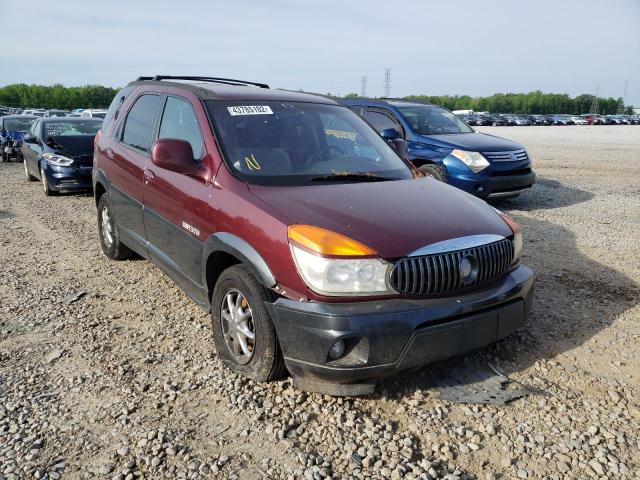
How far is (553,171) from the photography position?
14469 millimetres

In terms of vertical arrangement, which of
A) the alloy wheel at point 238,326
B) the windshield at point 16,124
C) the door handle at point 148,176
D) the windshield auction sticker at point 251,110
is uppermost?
the windshield auction sticker at point 251,110

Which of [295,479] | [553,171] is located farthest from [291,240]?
[553,171]

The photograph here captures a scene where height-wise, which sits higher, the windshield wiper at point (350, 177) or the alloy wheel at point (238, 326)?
the windshield wiper at point (350, 177)

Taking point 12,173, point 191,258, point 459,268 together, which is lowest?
point 12,173

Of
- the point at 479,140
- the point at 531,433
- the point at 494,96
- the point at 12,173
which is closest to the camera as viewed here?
the point at 531,433

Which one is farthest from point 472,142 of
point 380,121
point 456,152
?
point 380,121

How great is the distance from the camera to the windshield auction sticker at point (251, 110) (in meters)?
3.86

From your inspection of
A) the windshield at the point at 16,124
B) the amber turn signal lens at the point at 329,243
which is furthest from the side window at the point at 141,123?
the windshield at the point at 16,124

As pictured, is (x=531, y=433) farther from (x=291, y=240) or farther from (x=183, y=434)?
(x=183, y=434)

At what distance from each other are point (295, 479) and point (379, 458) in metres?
0.44

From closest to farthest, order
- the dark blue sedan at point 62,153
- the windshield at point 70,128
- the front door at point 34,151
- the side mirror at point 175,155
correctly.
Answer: the side mirror at point 175,155 < the dark blue sedan at point 62,153 < the front door at point 34,151 < the windshield at point 70,128

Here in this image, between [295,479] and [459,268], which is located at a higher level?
[459,268]

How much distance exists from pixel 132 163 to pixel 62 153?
6.49m

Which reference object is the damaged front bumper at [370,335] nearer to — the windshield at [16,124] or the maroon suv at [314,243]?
the maroon suv at [314,243]
